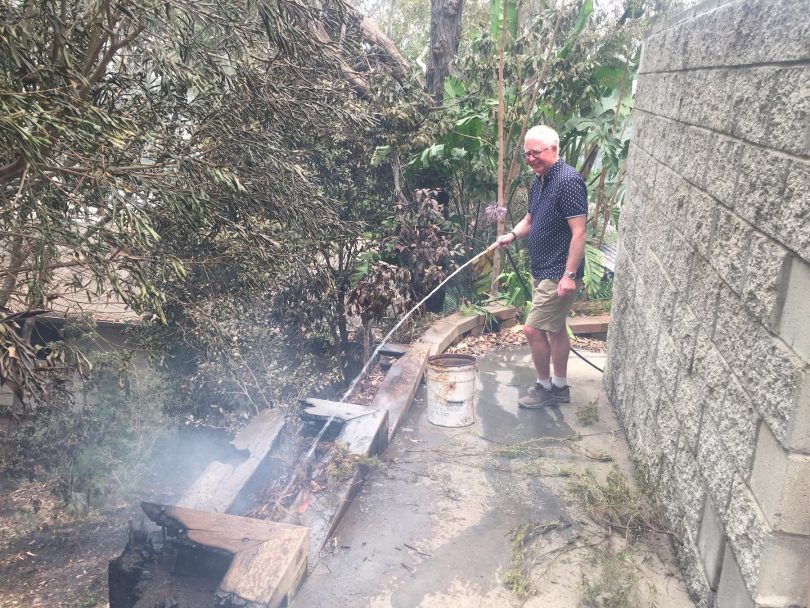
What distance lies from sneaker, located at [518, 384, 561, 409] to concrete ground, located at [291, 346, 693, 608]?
6.4 inches

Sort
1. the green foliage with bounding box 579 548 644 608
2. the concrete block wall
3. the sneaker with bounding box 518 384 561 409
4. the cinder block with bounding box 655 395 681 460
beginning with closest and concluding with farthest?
the concrete block wall
the green foliage with bounding box 579 548 644 608
the cinder block with bounding box 655 395 681 460
the sneaker with bounding box 518 384 561 409

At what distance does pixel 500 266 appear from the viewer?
780cm

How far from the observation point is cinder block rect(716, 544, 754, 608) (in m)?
2.24

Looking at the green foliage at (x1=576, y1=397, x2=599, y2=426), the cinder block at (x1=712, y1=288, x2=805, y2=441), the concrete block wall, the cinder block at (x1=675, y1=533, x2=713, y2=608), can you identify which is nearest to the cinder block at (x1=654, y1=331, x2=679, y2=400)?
the concrete block wall

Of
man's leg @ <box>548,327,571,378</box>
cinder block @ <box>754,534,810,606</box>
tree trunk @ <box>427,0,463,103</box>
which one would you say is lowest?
man's leg @ <box>548,327,571,378</box>

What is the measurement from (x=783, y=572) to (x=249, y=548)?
83.7 inches

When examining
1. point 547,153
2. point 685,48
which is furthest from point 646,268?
point 685,48

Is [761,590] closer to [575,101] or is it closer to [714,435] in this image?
[714,435]

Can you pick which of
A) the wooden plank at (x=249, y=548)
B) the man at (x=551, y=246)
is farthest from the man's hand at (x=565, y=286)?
the wooden plank at (x=249, y=548)

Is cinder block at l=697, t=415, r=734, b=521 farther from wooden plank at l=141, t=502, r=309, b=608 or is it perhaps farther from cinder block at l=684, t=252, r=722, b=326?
wooden plank at l=141, t=502, r=309, b=608

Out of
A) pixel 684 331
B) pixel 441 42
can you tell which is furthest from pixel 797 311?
pixel 441 42

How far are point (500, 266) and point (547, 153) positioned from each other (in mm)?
3293

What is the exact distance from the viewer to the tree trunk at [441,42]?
25.8 ft

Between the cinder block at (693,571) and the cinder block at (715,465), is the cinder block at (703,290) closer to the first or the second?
the cinder block at (715,465)
